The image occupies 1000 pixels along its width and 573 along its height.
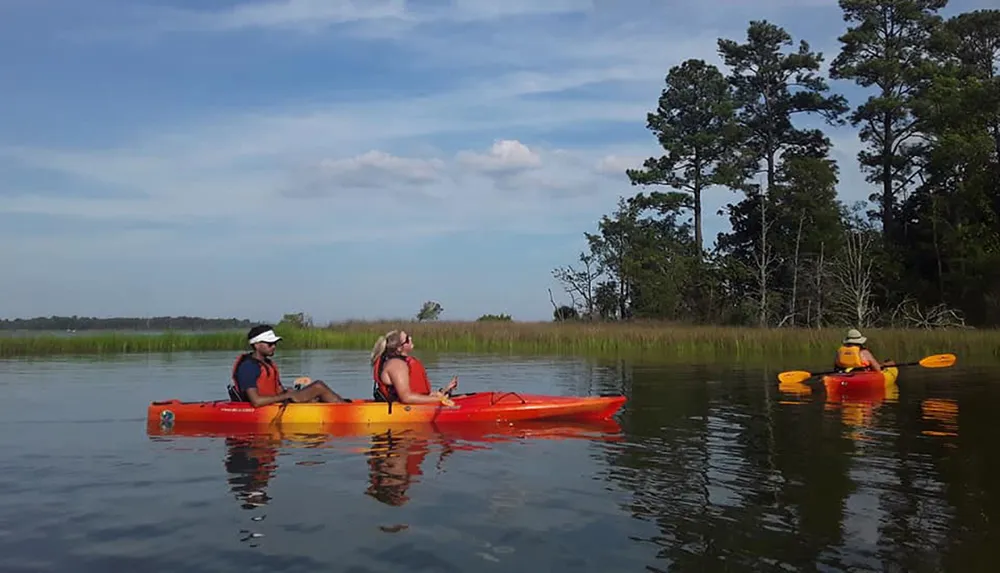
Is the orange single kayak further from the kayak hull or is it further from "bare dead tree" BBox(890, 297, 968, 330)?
"bare dead tree" BBox(890, 297, 968, 330)

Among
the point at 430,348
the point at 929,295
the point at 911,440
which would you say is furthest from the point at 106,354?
the point at 929,295

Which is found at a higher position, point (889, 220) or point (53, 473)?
point (889, 220)

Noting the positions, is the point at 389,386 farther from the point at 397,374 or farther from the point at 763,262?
the point at 763,262

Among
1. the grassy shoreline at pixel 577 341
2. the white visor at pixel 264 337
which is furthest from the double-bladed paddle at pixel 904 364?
the white visor at pixel 264 337

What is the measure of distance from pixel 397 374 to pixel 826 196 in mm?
27296

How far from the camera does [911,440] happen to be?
844 cm

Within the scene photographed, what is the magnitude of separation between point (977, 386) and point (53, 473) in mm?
12802

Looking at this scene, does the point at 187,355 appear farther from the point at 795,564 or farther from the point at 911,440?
the point at 795,564

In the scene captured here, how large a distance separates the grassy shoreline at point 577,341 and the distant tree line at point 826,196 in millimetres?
6068

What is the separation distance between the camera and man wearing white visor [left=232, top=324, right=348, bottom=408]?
9320 millimetres

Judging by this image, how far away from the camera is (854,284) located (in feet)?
97.9

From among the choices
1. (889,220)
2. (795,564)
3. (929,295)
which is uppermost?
(889,220)

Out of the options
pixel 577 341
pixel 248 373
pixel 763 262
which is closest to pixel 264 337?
pixel 248 373

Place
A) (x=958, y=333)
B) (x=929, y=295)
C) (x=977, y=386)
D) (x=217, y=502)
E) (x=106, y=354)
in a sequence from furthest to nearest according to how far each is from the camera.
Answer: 1. (x=929, y=295)
2. (x=106, y=354)
3. (x=958, y=333)
4. (x=977, y=386)
5. (x=217, y=502)
